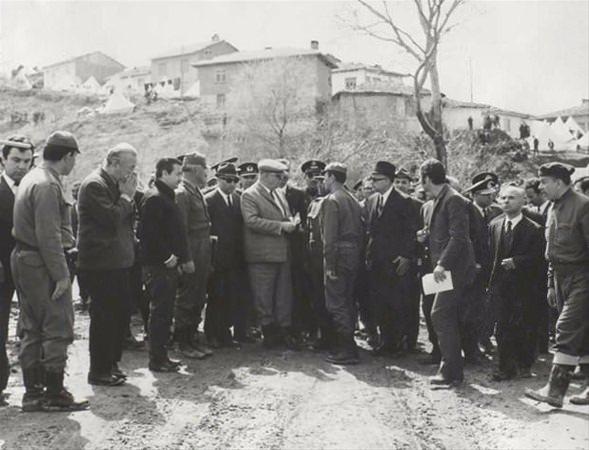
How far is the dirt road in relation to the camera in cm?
539

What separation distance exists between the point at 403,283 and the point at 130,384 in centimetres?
366

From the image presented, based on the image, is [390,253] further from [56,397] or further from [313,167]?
[56,397]

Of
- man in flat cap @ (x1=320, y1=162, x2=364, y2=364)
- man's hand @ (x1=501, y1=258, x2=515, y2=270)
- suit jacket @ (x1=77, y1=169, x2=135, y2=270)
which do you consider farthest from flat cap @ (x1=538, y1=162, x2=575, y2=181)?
suit jacket @ (x1=77, y1=169, x2=135, y2=270)

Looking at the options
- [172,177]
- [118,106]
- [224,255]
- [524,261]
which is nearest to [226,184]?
[224,255]

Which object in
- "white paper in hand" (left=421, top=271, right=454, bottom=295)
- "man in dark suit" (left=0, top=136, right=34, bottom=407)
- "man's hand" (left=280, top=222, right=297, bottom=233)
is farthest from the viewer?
"man's hand" (left=280, top=222, right=297, bottom=233)

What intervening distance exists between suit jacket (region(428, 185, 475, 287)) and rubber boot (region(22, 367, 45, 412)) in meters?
4.02

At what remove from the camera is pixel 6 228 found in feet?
20.5

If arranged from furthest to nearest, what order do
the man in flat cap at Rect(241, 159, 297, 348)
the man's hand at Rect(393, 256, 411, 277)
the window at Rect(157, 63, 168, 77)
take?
the window at Rect(157, 63, 168, 77) → the man in flat cap at Rect(241, 159, 297, 348) → the man's hand at Rect(393, 256, 411, 277)

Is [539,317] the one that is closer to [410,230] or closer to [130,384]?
[410,230]

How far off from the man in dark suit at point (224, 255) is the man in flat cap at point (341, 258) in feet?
4.27

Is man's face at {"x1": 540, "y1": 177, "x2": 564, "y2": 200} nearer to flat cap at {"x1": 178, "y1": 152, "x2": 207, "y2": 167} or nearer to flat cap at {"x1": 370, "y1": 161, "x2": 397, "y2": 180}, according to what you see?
flat cap at {"x1": 370, "y1": 161, "x2": 397, "y2": 180}

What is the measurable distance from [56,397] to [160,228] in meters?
2.19

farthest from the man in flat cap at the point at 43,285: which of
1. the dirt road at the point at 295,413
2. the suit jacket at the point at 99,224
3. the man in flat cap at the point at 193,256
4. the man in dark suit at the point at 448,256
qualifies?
the man in dark suit at the point at 448,256

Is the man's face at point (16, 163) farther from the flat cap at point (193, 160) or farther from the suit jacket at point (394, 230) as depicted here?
the suit jacket at point (394, 230)
